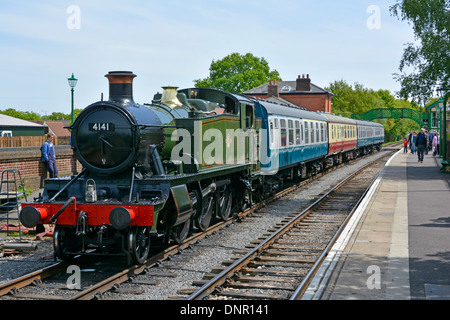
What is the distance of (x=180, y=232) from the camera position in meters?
9.16

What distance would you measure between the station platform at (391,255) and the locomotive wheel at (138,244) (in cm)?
250

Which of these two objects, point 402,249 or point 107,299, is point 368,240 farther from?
point 107,299

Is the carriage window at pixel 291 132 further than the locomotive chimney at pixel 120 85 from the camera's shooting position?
Yes

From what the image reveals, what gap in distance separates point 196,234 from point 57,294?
144 inches

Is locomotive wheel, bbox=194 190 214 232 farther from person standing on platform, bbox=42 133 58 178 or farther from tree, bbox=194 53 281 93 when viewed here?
tree, bbox=194 53 281 93

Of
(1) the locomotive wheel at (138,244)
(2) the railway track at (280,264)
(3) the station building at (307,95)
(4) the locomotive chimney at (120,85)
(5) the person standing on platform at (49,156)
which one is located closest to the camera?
(2) the railway track at (280,264)

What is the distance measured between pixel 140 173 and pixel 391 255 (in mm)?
4012

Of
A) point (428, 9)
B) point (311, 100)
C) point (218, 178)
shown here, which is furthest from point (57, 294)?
point (311, 100)

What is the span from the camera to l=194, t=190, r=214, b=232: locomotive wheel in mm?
9484

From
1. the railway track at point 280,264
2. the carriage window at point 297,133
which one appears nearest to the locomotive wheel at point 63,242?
the railway track at point 280,264

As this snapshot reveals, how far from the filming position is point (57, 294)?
646 centimetres

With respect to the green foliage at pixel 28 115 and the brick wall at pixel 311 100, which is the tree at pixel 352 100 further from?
the green foliage at pixel 28 115

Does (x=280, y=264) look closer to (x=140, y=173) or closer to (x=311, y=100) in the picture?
(x=140, y=173)

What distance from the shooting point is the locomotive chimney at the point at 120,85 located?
8109 millimetres
